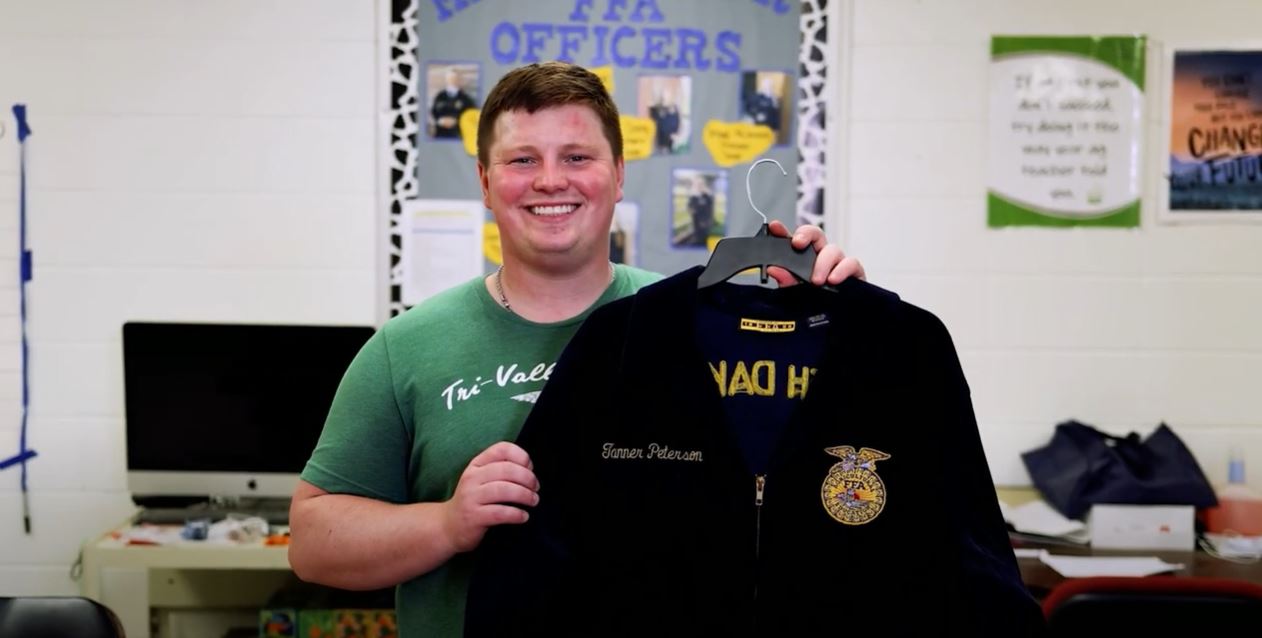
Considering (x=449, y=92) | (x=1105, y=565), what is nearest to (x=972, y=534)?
(x=1105, y=565)

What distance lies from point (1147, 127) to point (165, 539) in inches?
107

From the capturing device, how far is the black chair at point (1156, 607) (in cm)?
167

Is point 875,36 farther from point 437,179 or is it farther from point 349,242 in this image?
point 349,242

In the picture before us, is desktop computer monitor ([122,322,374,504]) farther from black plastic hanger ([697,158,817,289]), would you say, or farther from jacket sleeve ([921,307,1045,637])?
jacket sleeve ([921,307,1045,637])

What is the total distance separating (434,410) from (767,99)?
172cm

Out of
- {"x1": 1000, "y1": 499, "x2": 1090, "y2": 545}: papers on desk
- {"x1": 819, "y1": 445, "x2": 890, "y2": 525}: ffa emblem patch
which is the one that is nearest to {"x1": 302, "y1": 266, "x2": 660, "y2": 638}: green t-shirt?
{"x1": 819, "y1": 445, "x2": 890, "y2": 525}: ffa emblem patch

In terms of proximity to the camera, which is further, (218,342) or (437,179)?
(437,179)

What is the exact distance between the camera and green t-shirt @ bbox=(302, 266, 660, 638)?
1.40 m

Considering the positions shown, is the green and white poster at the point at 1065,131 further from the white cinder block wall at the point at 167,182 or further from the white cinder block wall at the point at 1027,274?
the white cinder block wall at the point at 167,182

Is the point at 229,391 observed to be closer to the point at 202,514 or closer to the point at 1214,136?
the point at 202,514

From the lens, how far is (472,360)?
142 cm

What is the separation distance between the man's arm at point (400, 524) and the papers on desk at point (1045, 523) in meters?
1.74

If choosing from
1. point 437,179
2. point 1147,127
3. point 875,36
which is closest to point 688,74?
point 875,36

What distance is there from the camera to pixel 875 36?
2.84 metres
